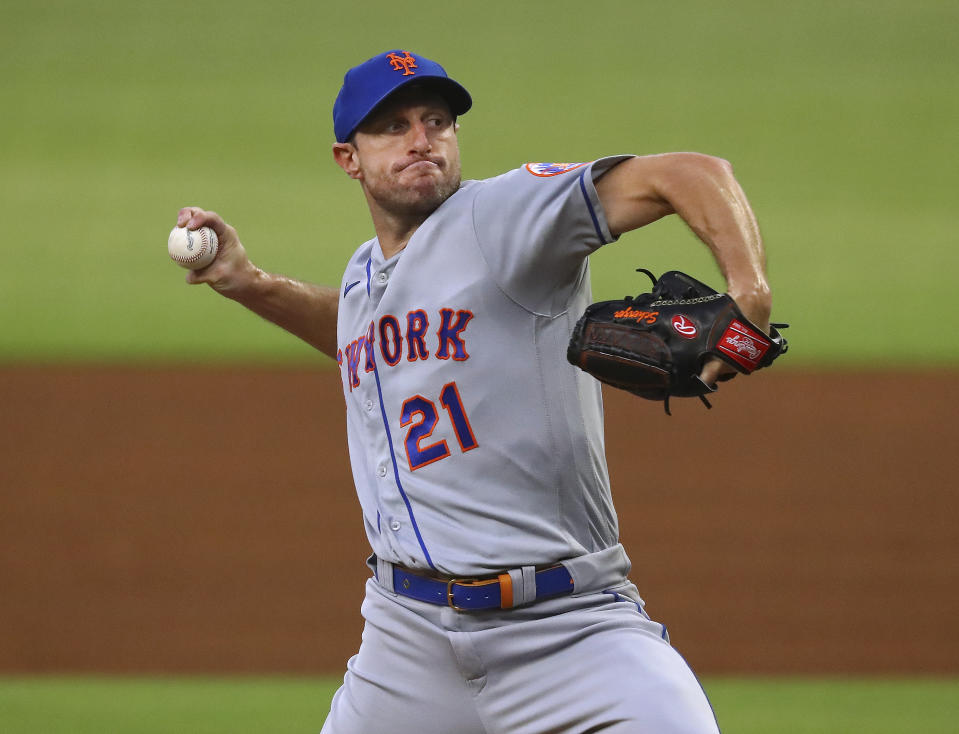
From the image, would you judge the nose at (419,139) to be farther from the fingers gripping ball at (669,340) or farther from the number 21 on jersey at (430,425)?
the fingers gripping ball at (669,340)

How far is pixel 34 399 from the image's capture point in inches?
261

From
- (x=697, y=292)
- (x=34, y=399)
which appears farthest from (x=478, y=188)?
(x=34, y=399)

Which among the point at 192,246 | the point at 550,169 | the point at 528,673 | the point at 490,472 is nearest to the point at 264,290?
the point at 192,246

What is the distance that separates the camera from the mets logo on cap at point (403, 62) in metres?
2.61

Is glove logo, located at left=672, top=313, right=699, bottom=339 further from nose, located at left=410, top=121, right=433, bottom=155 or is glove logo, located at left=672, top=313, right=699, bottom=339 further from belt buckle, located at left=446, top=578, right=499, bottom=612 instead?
nose, located at left=410, top=121, right=433, bottom=155

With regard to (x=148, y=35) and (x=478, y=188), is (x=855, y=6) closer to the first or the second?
(x=148, y=35)

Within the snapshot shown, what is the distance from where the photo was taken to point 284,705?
4.79m

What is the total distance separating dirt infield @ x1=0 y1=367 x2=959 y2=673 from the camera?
554 cm

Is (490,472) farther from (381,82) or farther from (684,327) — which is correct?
(381,82)

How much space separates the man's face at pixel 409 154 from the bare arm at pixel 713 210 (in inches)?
23.1

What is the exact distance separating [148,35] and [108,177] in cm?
230

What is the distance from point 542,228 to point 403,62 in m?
0.64

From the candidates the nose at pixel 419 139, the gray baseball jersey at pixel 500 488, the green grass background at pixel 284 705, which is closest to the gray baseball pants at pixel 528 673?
the gray baseball jersey at pixel 500 488

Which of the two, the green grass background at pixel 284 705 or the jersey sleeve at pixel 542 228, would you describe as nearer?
Result: the jersey sleeve at pixel 542 228
